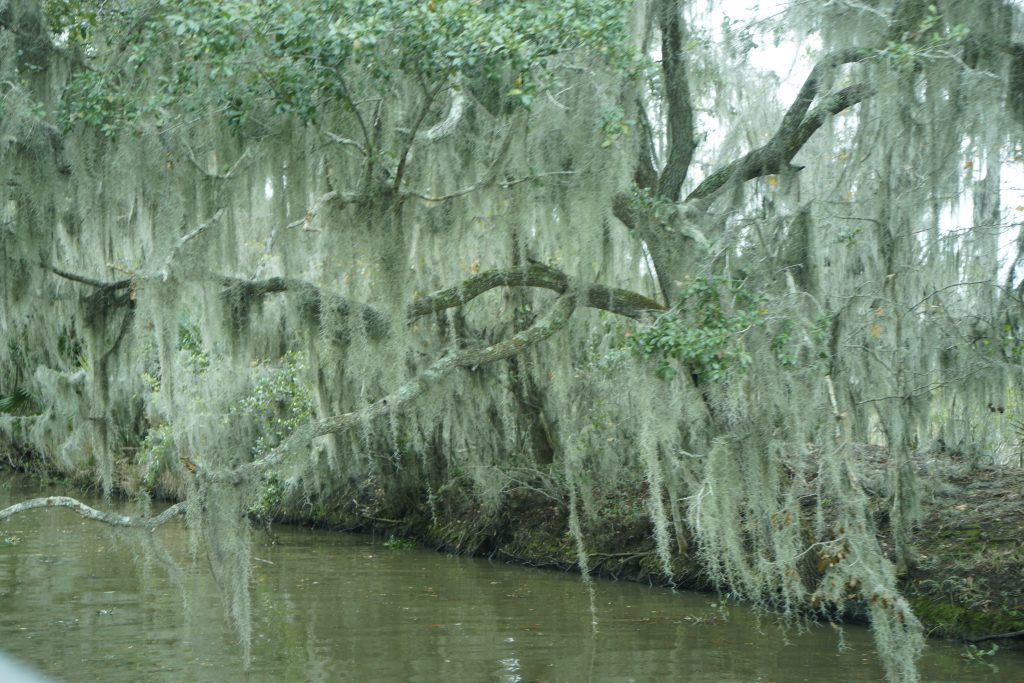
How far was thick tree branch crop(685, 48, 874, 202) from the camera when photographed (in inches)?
288

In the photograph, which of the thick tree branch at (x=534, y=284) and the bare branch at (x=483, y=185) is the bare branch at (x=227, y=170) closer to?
the bare branch at (x=483, y=185)

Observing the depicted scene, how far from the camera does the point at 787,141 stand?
7703mm

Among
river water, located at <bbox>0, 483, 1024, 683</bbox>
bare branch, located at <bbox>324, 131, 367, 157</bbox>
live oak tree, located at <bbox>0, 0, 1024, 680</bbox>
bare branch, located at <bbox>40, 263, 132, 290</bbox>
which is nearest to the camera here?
live oak tree, located at <bbox>0, 0, 1024, 680</bbox>

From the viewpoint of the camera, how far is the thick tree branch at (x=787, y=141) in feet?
Result: 24.0

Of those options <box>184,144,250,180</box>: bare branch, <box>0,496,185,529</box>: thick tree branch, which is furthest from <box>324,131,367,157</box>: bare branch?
<box>0,496,185,529</box>: thick tree branch

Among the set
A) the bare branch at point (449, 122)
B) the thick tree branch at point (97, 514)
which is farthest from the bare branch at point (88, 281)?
the bare branch at point (449, 122)

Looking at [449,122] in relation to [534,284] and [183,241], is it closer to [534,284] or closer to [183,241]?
[534,284]

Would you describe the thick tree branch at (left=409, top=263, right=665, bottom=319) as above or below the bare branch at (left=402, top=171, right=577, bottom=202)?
below

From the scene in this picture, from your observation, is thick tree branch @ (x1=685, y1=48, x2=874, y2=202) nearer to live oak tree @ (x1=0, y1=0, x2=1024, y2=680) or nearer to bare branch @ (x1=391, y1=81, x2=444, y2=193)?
live oak tree @ (x1=0, y1=0, x2=1024, y2=680)

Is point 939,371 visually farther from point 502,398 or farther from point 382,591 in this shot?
point 382,591

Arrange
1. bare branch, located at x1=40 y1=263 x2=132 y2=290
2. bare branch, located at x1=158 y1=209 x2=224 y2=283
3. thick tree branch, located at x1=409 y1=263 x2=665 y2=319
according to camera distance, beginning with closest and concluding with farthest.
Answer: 1. bare branch, located at x1=158 y1=209 x2=224 y2=283
2. thick tree branch, located at x1=409 y1=263 x2=665 y2=319
3. bare branch, located at x1=40 y1=263 x2=132 y2=290

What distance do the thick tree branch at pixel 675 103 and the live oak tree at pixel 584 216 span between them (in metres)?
0.02

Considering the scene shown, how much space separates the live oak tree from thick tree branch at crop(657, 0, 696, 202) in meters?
0.02

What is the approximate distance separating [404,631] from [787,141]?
493cm
